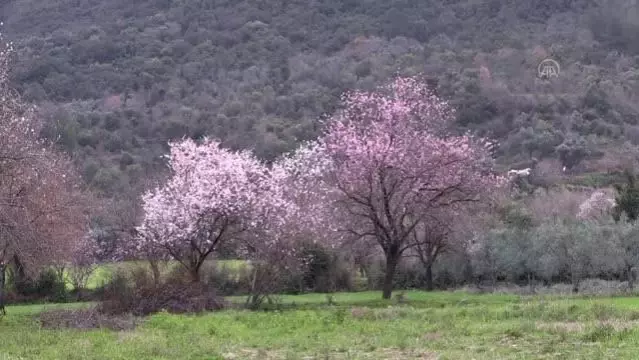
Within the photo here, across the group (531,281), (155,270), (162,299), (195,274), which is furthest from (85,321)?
(531,281)

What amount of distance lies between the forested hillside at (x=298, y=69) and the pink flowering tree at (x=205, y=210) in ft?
80.2

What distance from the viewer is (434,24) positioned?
316 ft

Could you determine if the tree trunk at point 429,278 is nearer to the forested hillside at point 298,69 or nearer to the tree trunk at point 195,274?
the tree trunk at point 195,274

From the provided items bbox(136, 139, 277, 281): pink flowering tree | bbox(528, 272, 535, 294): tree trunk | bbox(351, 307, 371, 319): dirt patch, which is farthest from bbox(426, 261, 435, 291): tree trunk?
bbox(351, 307, 371, 319): dirt patch

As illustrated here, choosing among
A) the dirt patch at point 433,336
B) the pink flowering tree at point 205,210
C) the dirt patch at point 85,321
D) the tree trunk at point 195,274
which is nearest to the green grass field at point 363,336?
the dirt patch at point 433,336

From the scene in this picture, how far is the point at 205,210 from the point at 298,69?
179 feet

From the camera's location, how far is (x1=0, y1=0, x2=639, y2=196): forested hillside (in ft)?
235

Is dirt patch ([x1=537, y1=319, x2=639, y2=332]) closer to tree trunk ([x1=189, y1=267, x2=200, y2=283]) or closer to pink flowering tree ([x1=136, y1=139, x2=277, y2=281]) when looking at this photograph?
tree trunk ([x1=189, y1=267, x2=200, y2=283])

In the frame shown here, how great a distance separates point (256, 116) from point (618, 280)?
43696mm

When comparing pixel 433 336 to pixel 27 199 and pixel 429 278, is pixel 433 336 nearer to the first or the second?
pixel 27 199

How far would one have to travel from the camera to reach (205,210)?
35.3m

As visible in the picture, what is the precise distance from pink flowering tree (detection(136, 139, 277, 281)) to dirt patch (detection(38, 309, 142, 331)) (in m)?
8.62

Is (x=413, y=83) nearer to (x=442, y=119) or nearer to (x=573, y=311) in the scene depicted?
(x=442, y=119)

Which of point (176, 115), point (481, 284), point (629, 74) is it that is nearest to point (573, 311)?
point (481, 284)
